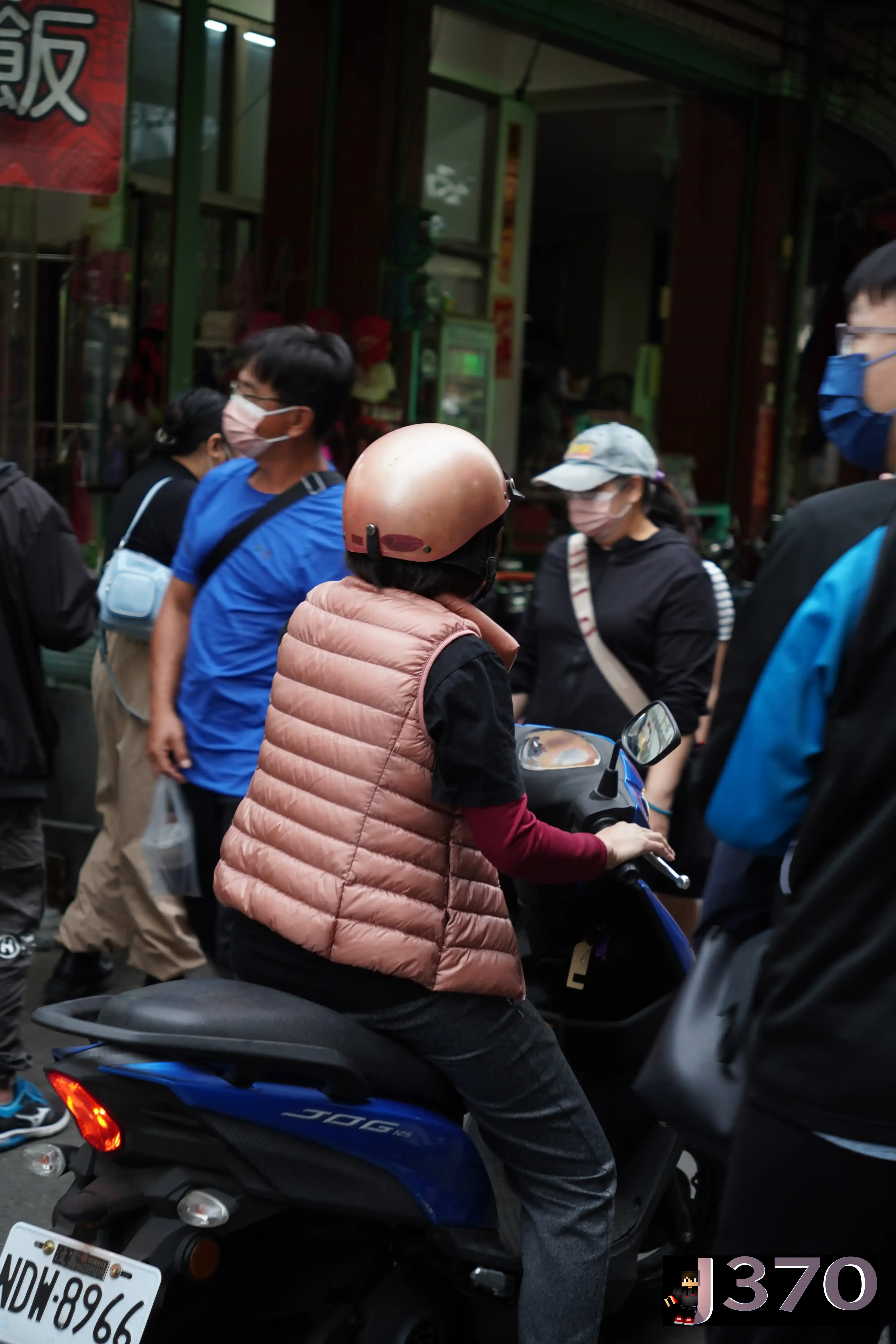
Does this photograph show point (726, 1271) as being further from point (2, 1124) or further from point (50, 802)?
point (50, 802)

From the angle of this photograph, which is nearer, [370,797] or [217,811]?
[370,797]

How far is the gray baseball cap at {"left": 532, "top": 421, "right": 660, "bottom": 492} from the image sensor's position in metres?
4.54

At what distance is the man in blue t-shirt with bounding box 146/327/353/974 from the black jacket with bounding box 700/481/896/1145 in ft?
6.64

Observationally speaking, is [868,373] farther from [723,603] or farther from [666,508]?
[723,603]

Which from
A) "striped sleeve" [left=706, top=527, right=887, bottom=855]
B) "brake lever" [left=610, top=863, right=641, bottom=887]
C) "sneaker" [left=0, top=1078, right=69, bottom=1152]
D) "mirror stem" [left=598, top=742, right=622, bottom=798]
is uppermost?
"striped sleeve" [left=706, top=527, right=887, bottom=855]

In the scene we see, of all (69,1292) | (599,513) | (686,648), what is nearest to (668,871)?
(69,1292)

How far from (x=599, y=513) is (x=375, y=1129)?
240 centimetres

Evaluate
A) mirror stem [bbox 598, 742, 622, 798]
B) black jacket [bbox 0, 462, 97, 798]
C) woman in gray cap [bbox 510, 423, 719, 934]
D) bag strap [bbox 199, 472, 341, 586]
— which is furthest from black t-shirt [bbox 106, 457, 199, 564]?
mirror stem [bbox 598, 742, 622, 798]

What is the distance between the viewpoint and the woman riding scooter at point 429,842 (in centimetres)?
255

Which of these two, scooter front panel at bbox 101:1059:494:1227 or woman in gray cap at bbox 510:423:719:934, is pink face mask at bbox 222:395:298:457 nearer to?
woman in gray cap at bbox 510:423:719:934

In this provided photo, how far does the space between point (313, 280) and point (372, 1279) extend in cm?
668

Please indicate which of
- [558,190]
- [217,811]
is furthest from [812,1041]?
[558,190]

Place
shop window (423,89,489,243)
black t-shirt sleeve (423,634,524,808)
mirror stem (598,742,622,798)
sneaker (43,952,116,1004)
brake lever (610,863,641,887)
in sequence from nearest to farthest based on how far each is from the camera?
1. black t-shirt sleeve (423,634,524,808)
2. brake lever (610,863,641,887)
3. mirror stem (598,742,622,798)
4. sneaker (43,952,116,1004)
5. shop window (423,89,489,243)

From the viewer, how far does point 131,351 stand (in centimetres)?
822
